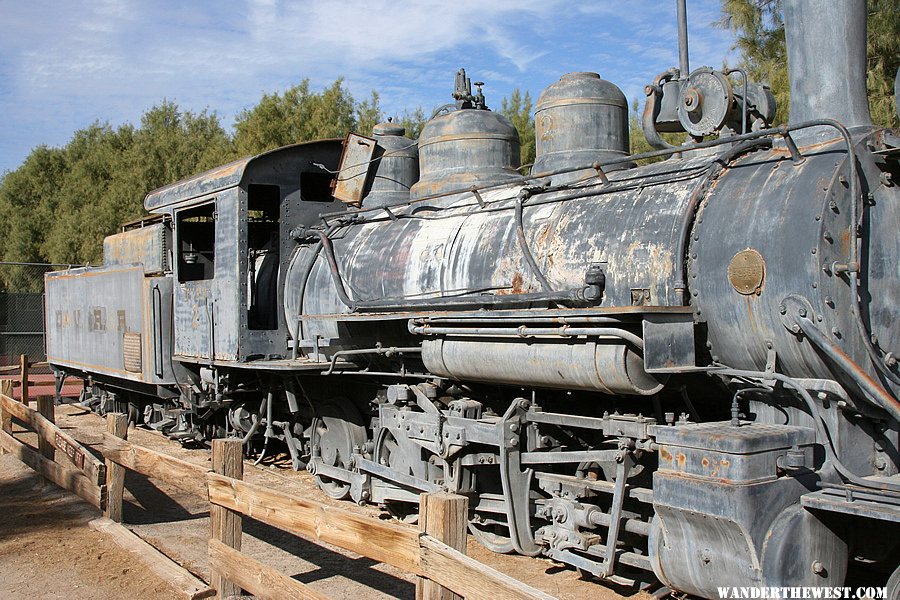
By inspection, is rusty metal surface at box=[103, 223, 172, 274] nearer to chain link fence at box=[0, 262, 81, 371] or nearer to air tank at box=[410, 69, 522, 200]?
air tank at box=[410, 69, 522, 200]

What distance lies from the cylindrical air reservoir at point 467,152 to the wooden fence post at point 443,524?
14.7ft

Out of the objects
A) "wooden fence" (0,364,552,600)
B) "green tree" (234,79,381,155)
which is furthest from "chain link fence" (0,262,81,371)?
"wooden fence" (0,364,552,600)

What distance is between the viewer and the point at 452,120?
845 centimetres

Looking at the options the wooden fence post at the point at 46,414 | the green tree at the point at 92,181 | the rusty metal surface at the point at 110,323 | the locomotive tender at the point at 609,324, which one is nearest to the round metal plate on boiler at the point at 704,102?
the locomotive tender at the point at 609,324

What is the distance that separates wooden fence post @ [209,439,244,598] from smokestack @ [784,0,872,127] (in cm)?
430

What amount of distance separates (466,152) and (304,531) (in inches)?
172

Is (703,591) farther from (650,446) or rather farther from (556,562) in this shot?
(556,562)

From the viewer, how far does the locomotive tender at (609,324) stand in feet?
Result: 14.3

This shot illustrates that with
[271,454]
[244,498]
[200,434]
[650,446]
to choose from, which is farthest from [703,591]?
[200,434]

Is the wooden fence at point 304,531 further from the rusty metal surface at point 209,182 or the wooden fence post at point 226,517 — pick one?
the rusty metal surface at point 209,182

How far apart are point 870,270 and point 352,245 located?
496 centimetres

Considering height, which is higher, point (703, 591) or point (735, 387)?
point (735, 387)

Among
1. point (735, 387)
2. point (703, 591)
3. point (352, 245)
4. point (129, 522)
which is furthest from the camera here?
point (352, 245)

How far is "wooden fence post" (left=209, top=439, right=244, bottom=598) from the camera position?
18.6 feet
